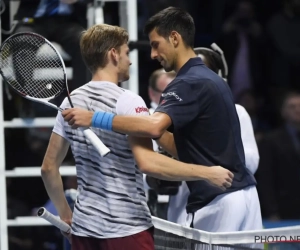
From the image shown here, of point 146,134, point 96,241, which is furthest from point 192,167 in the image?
point 96,241

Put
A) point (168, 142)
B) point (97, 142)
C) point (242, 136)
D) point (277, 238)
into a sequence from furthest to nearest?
point (242, 136) < point (168, 142) < point (97, 142) < point (277, 238)

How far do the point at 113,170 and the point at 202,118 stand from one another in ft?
1.72

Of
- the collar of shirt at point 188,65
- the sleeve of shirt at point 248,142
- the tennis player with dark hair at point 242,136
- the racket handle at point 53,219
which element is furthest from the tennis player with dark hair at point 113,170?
the sleeve of shirt at point 248,142

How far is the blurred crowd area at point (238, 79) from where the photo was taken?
24.2ft

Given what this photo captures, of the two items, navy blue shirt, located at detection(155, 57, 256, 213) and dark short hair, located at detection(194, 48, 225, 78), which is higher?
dark short hair, located at detection(194, 48, 225, 78)

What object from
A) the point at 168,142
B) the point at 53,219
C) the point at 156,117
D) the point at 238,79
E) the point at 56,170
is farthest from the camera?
the point at 238,79

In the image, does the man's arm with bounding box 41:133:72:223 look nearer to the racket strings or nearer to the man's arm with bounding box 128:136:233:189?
the racket strings

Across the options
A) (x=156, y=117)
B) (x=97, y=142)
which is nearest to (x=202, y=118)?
(x=156, y=117)

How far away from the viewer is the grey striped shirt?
469 cm

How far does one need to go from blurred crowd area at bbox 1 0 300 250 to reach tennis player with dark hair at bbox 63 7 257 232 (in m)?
1.82

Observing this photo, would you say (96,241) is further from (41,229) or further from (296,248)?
(41,229)

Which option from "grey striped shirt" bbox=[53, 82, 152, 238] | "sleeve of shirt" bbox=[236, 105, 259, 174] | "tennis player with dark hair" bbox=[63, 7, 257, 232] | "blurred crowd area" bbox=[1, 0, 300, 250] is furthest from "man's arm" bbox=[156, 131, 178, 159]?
"blurred crowd area" bbox=[1, 0, 300, 250]

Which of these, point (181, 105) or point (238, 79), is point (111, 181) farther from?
point (238, 79)

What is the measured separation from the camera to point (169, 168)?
15.3 ft
